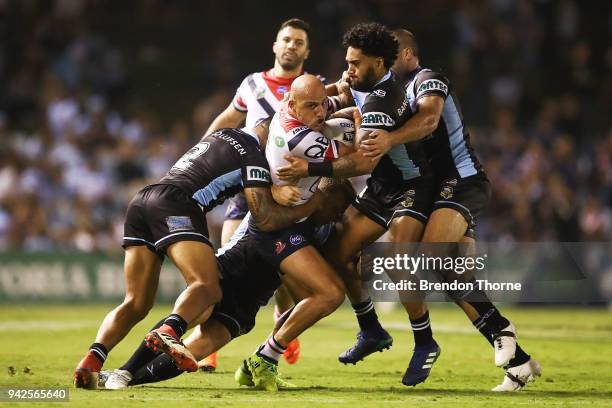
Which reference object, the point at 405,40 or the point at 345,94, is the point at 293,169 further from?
the point at 405,40

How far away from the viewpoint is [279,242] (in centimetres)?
855

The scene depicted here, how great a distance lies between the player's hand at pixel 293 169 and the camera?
27.8 ft

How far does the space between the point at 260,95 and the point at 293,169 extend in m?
2.51

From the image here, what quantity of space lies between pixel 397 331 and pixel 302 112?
5689mm

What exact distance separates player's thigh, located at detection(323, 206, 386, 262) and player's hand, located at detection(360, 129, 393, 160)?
838 mm

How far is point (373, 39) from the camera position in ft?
28.9

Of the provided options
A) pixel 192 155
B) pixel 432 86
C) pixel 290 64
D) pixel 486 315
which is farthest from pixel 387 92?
pixel 290 64

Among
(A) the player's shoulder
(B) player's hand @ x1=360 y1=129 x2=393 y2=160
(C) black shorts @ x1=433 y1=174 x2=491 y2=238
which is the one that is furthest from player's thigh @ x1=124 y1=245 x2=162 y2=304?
(C) black shorts @ x1=433 y1=174 x2=491 y2=238

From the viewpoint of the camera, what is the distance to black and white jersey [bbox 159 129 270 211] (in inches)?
336

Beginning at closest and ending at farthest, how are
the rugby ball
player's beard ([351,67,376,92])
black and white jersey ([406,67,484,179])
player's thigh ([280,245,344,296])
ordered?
player's thigh ([280,245,344,296]) → the rugby ball → player's beard ([351,67,376,92]) → black and white jersey ([406,67,484,179])

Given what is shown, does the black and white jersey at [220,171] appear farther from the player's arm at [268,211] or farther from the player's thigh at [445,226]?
the player's thigh at [445,226]

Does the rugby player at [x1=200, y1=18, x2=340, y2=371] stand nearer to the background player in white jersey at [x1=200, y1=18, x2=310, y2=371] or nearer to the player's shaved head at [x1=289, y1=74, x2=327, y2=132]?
the background player in white jersey at [x1=200, y1=18, x2=310, y2=371]

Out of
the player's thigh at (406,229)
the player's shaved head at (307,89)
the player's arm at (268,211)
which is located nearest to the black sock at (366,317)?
the player's thigh at (406,229)
